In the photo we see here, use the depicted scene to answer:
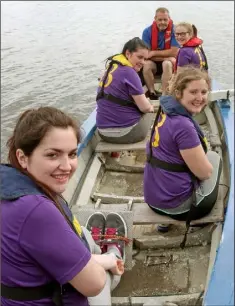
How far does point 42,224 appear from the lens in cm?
157

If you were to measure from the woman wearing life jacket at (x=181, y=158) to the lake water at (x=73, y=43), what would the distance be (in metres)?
4.11

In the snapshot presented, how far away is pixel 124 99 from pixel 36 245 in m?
2.93

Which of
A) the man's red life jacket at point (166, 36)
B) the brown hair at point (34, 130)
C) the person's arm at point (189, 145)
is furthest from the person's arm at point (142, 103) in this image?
the brown hair at point (34, 130)

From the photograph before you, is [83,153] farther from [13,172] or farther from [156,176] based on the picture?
[13,172]

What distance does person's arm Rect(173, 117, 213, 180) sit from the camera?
284 centimetres

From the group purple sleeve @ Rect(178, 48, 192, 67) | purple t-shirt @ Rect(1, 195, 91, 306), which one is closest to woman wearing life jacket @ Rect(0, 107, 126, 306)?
purple t-shirt @ Rect(1, 195, 91, 306)

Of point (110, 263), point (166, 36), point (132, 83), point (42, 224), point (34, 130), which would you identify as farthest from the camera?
point (166, 36)

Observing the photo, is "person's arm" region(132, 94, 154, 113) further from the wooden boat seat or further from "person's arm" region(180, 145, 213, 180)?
"person's arm" region(180, 145, 213, 180)

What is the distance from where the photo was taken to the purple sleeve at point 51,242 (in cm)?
157

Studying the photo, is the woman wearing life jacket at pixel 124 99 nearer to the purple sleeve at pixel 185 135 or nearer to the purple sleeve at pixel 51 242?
the purple sleeve at pixel 185 135

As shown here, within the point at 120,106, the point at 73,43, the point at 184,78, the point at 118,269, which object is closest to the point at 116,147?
the point at 120,106

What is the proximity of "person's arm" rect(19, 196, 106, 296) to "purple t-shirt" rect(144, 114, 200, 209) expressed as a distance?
1376mm

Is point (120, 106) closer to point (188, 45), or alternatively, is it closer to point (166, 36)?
point (188, 45)

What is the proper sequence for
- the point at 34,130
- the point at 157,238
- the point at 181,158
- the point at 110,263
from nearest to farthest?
the point at 34,130, the point at 110,263, the point at 181,158, the point at 157,238
